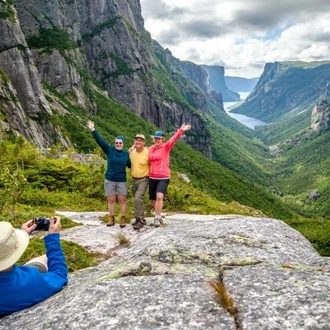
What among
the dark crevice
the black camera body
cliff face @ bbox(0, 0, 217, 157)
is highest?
cliff face @ bbox(0, 0, 217, 157)

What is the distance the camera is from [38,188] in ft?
73.9

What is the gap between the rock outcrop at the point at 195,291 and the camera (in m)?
5.49

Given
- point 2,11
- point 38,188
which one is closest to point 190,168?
point 2,11

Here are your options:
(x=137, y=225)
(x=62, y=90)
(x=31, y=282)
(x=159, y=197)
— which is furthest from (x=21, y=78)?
(x=31, y=282)

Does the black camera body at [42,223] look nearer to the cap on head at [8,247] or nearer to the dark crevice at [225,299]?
the cap on head at [8,247]

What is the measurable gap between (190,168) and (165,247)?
15415 cm

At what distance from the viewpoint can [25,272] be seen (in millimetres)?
6520

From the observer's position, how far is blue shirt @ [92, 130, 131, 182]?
13.7m

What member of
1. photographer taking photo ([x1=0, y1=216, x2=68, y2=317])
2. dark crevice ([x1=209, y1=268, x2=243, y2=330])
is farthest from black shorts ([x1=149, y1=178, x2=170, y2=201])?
dark crevice ([x1=209, y1=268, x2=243, y2=330])

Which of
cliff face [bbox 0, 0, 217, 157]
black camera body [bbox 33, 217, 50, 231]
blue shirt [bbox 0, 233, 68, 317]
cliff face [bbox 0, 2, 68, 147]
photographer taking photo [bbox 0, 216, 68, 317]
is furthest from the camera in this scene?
cliff face [bbox 0, 0, 217, 157]

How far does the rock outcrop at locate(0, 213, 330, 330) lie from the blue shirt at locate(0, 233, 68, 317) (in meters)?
0.16

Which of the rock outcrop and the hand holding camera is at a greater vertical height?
the hand holding camera

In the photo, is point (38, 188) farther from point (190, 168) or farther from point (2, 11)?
point (190, 168)

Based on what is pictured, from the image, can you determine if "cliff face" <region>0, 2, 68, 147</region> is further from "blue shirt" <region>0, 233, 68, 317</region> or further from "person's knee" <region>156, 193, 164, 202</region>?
"blue shirt" <region>0, 233, 68, 317</region>
